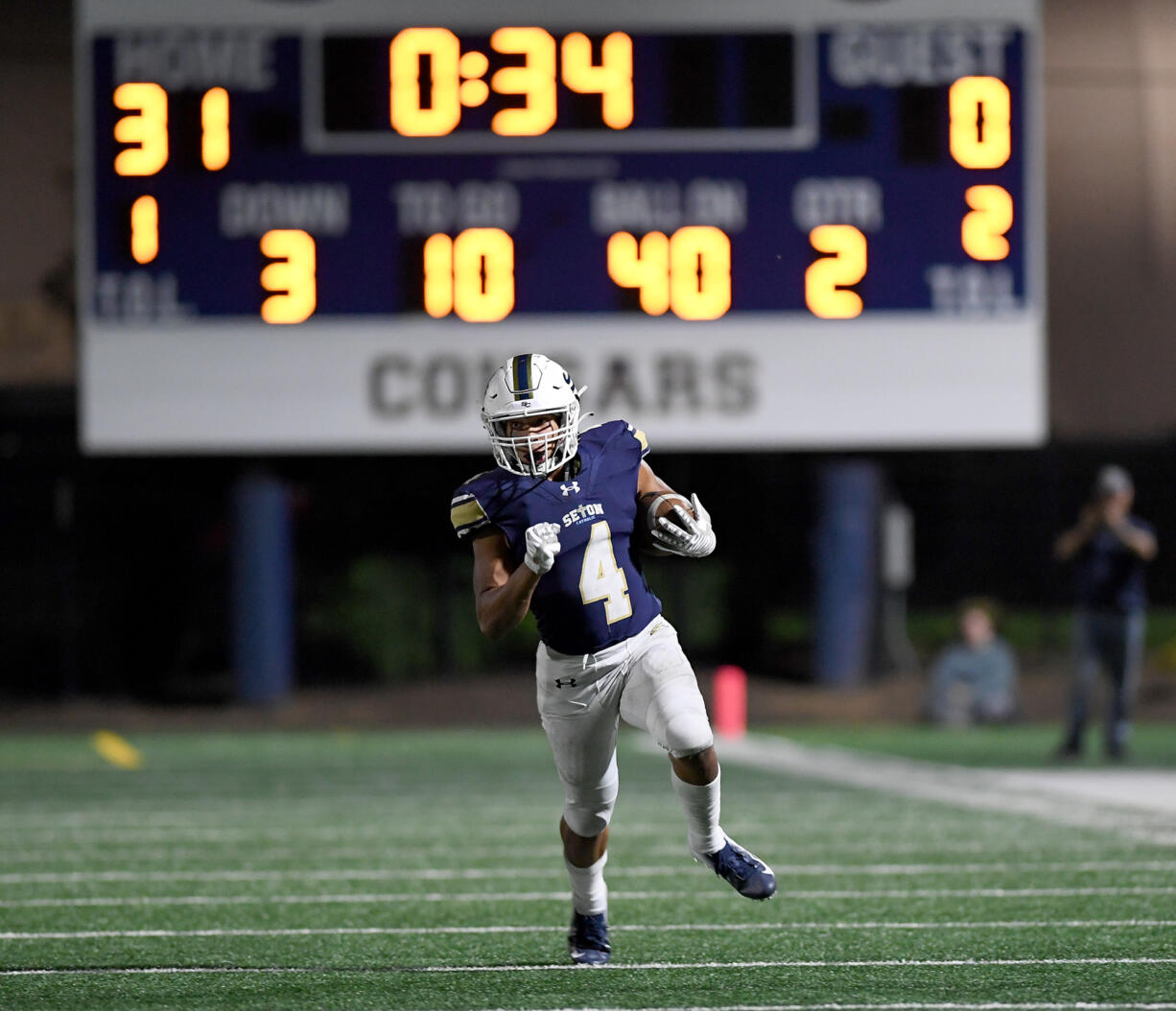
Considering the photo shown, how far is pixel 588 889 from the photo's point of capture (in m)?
4.63

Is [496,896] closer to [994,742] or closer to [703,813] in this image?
[703,813]

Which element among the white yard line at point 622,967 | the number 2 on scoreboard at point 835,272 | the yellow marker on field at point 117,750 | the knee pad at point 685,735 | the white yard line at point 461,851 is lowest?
the yellow marker on field at point 117,750

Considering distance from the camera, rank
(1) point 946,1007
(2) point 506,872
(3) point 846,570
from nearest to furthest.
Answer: (1) point 946,1007
(2) point 506,872
(3) point 846,570

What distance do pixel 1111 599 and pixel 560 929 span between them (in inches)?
217

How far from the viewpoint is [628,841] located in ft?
23.2

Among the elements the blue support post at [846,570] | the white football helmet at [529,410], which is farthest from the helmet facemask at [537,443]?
the blue support post at [846,570]

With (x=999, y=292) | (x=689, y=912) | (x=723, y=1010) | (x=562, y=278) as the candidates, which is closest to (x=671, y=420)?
(x=562, y=278)

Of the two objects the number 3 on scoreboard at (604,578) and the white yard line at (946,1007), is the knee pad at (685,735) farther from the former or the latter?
the white yard line at (946,1007)

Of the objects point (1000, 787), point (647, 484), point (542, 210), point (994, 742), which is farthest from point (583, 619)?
point (994, 742)

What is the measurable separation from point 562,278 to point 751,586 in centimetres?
724

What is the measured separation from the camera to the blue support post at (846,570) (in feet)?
51.2

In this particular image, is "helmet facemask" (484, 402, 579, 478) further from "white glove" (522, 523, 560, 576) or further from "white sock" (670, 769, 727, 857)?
"white sock" (670, 769, 727, 857)

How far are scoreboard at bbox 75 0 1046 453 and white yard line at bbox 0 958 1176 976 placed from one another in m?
6.37

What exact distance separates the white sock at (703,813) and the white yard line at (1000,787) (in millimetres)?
2754
